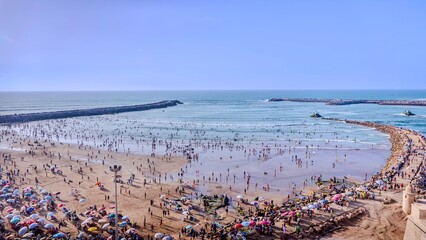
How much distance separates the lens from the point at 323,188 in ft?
119

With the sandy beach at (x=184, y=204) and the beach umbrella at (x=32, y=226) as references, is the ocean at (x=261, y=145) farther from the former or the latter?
the beach umbrella at (x=32, y=226)

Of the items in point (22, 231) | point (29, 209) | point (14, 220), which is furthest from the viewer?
point (29, 209)

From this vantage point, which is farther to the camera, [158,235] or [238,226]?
[238,226]

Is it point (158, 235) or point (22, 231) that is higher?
point (22, 231)

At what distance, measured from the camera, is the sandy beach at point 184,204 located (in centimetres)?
2466

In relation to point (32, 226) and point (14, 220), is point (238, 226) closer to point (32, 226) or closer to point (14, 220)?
point (32, 226)

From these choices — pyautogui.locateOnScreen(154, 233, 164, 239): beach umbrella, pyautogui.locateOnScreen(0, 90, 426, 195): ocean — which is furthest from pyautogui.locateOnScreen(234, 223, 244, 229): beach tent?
pyautogui.locateOnScreen(0, 90, 426, 195): ocean

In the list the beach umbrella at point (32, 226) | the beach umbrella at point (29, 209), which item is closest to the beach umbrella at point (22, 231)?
the beach umbrella at point (32, 226)

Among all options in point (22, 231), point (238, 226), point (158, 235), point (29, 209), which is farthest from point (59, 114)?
point (238, 226)

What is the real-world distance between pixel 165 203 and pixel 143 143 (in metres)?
32.5

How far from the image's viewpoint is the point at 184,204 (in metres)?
30.8

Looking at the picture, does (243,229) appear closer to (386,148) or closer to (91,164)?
(91,164)

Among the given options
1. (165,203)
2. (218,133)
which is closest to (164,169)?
(165,203)

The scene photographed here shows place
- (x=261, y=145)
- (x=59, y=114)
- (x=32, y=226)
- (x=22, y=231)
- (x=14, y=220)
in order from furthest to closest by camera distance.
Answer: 1. (x=59, y=114)
2. (x=261, y=145)
3. (x=14, y=220)
4. (x=32, y=226)
5. (x=22, y=231)
